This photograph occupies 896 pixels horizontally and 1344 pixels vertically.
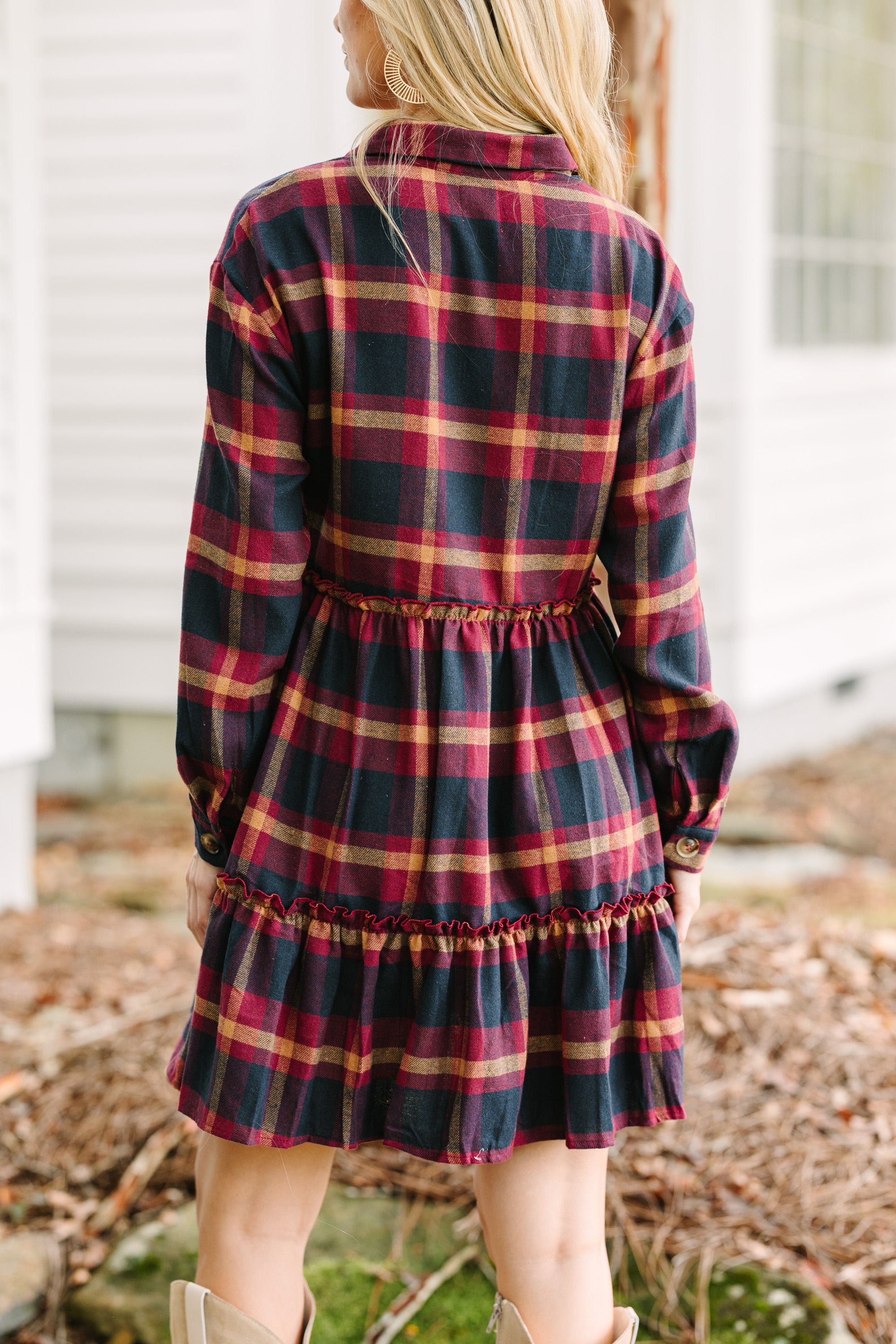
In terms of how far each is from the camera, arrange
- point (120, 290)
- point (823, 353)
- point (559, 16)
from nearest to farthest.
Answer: point (559, 16)
point (120, 290)
point (823, 353)

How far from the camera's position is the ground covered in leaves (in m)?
2.28

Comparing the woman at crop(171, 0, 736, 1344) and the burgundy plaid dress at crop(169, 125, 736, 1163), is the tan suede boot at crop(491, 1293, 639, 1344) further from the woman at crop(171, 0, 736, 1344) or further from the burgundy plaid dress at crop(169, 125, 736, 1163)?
the burgundy plaid dress at crop(169, 125, 736, 1163)

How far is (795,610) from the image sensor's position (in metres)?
5.73

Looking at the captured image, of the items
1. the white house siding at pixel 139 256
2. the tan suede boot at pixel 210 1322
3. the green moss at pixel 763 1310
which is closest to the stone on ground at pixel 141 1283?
the tan suede boot at pixel 210 1322

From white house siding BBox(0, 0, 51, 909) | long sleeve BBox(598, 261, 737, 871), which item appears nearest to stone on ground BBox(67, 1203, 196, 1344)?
long sleeve BBox(598, 261, 737, 871)

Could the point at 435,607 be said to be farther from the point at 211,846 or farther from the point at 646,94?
the point at 646,94

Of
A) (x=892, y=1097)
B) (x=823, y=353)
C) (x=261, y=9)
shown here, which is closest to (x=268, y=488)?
(x=892, y=1097)

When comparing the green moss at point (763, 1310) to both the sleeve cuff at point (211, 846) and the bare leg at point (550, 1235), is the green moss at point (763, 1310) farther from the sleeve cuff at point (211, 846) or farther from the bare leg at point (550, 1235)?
the sleeve cuff at point (211, 846)

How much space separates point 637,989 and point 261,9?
458cm

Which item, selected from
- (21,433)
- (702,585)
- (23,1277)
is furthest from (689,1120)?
(702,585)

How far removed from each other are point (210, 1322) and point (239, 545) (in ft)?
2.77

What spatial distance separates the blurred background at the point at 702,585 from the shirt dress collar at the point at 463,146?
4.24ft

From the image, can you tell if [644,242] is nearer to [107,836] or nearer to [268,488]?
[268,488]

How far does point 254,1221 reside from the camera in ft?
4.78
